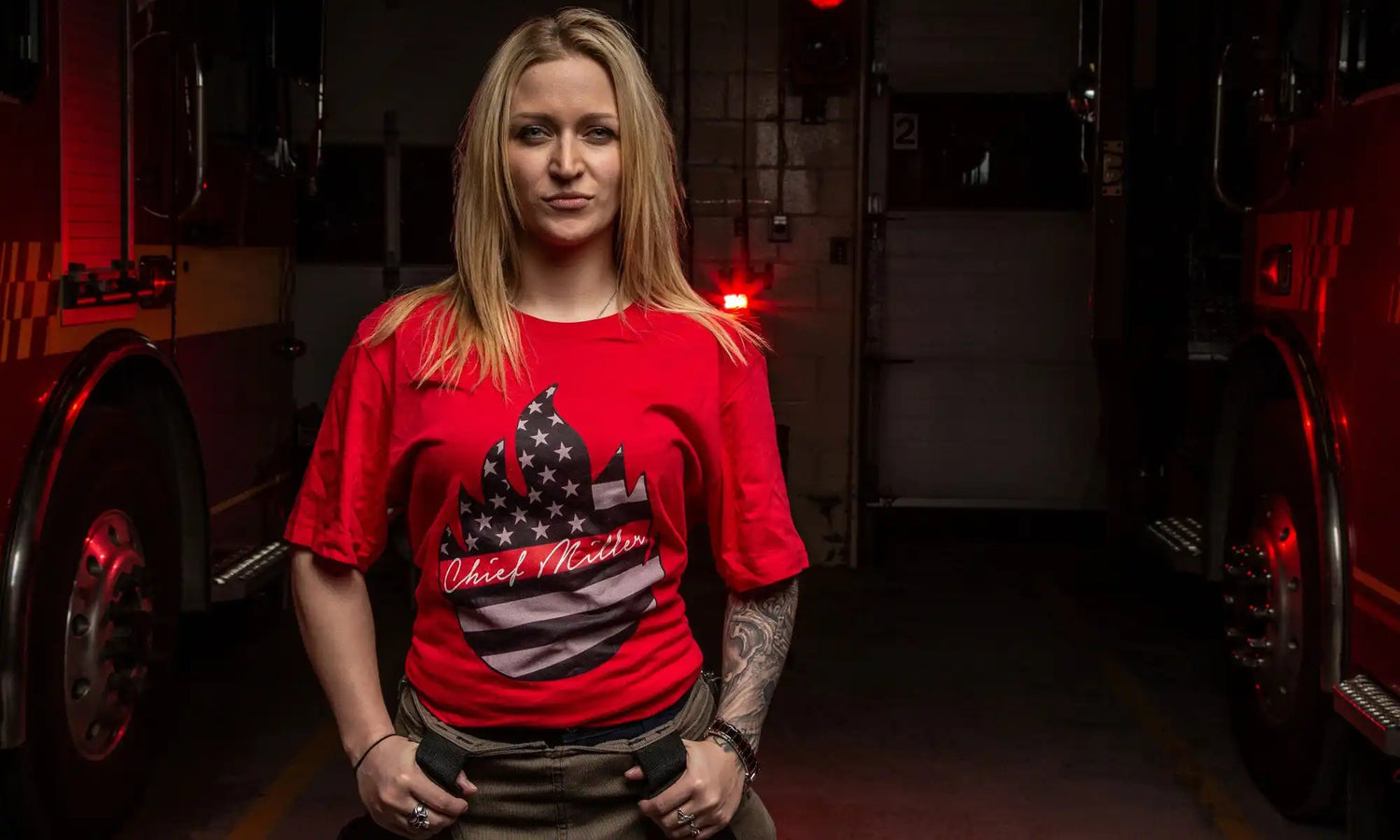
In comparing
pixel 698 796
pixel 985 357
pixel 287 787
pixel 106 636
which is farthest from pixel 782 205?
pixel 698 796

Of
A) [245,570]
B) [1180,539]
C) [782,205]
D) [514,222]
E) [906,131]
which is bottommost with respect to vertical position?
[245,570]

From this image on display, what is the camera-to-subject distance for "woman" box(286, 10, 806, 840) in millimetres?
1730

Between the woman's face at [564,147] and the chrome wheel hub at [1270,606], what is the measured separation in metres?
2.97

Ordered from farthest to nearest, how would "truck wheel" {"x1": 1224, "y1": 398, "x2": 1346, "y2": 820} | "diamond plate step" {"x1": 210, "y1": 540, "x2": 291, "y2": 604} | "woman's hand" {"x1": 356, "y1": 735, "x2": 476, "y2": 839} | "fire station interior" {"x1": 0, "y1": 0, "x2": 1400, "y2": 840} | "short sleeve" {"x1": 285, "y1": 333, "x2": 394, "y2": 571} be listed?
1. "diamond plate step" {"x1": 210, "y1": 540, "x2": 291, "y2": 604}
2. "truck wheel" {"x1": 1224, "y1": 398, "x2": 1346, "y2": 820}
3. "fire station interior" {"x1": 0, "y1": 0, "x2": 1400, "y2": 840}
4. "short sleeve" {"x1": 285, "y1": 333, "x2": 394, "y2": 571}
5. "woman's hand" {"x1": 356, "y1": 735, "x2": 476, "y2": 839}

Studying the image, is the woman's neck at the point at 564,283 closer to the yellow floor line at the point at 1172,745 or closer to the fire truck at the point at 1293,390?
the fire truck at the point at 1293,390

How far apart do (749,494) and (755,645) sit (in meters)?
0.20

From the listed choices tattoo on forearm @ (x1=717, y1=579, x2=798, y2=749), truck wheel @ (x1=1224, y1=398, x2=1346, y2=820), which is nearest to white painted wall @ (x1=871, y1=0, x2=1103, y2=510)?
truck wheel @ (x1=1224, y1=398, x2=1346, y2=820)

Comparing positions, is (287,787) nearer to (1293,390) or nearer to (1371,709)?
(1371,709)

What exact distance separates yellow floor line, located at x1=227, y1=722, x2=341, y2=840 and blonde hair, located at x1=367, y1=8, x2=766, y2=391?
2714 millimetres

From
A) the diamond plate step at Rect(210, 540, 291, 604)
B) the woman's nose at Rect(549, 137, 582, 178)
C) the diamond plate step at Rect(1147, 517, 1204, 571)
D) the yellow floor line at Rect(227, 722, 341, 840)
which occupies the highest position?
the woman's nose at Rect(549, 137, 582, 178)

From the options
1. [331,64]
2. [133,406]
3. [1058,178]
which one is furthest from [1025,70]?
[133,406]

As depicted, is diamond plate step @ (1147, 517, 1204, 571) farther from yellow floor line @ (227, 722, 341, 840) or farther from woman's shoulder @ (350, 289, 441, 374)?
woman's shoulder @ (350, 289, 441, 374)

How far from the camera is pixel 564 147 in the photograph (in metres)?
1.77

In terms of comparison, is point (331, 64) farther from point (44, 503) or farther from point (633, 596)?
point (633, 596)
